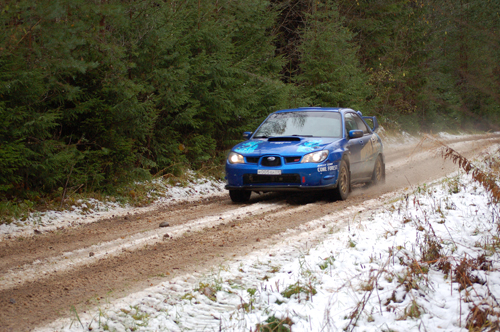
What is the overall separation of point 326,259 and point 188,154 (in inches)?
325

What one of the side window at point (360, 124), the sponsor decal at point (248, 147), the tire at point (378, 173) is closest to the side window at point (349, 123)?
the side window at point (360, 124)

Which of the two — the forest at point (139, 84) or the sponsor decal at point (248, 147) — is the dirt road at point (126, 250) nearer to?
the sponsor decal at point (248, 147)

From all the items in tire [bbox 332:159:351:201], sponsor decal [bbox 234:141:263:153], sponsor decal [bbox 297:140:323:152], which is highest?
sponsor decal [bbox 297:140:323:152]

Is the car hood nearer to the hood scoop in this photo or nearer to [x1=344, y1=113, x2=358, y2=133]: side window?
the hood scoop

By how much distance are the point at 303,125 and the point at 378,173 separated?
272 cm

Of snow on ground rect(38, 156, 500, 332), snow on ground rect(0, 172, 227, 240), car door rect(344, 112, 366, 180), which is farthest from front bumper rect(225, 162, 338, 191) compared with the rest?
snow on ground rect(38, 156, 500, 332)

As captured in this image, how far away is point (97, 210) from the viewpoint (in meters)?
8.77

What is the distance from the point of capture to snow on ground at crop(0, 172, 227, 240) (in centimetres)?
734

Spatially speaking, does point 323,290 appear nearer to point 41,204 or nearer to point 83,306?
point 83,306

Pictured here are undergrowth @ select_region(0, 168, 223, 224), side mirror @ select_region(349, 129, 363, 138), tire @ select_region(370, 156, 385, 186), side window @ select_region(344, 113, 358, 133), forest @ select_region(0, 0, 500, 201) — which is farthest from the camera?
tire @ select_region(370, 156, 385, 186)

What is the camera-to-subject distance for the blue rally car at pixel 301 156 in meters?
8.80

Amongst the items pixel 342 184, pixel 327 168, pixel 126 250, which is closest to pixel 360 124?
pixel 342 184

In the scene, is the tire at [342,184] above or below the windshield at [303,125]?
below

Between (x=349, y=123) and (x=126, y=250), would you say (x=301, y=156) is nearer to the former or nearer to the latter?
(x=349, y=123)
